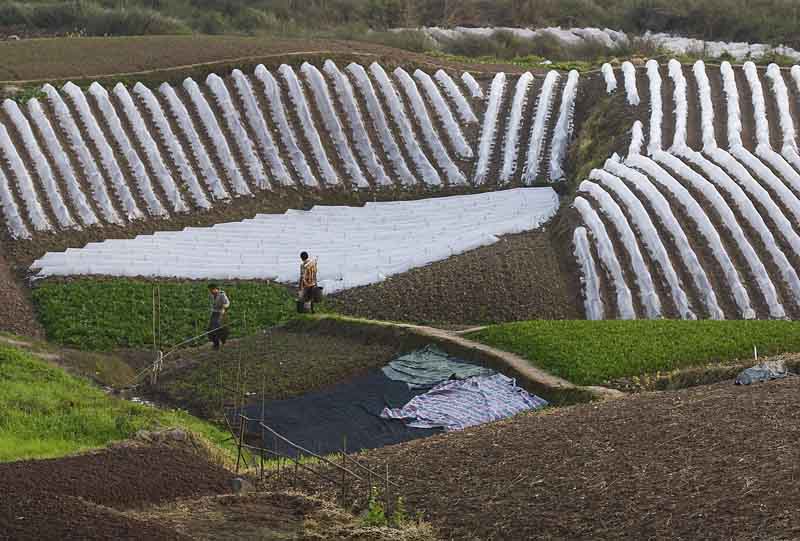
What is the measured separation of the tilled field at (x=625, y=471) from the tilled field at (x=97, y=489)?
2383 millimetres

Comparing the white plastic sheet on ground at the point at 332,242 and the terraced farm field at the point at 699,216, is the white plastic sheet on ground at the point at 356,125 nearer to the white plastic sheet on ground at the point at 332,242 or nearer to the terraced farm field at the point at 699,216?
the white plastic sheet on ground at the point at 332,242

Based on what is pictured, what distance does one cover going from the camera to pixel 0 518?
11102 millimetres

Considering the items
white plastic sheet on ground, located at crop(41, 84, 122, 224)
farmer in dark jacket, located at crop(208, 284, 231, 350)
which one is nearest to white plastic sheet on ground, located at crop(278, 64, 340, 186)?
white plastic sheet on ground, located at crop(41, 84, 122, 224)

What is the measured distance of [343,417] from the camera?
1953 cm

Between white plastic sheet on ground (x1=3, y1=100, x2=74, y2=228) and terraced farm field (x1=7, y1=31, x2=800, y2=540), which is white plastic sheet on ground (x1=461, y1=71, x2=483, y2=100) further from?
white plastic sheet on ground (x1=3, y1=100, x2=74, y2=228)

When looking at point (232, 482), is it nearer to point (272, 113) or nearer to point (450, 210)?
point (450, 210)

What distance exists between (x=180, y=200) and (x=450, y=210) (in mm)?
7352

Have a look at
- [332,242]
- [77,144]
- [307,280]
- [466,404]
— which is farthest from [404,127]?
[466,404]

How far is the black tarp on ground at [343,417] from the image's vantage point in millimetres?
18391

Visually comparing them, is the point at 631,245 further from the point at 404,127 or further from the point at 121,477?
the point at 121,477

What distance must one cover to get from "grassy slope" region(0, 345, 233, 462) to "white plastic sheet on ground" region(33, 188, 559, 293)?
9286 mm

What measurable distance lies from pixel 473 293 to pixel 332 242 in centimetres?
616

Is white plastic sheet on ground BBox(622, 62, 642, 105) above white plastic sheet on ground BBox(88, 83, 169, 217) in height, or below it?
above

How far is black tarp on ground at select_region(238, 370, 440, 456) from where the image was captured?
1839cm
